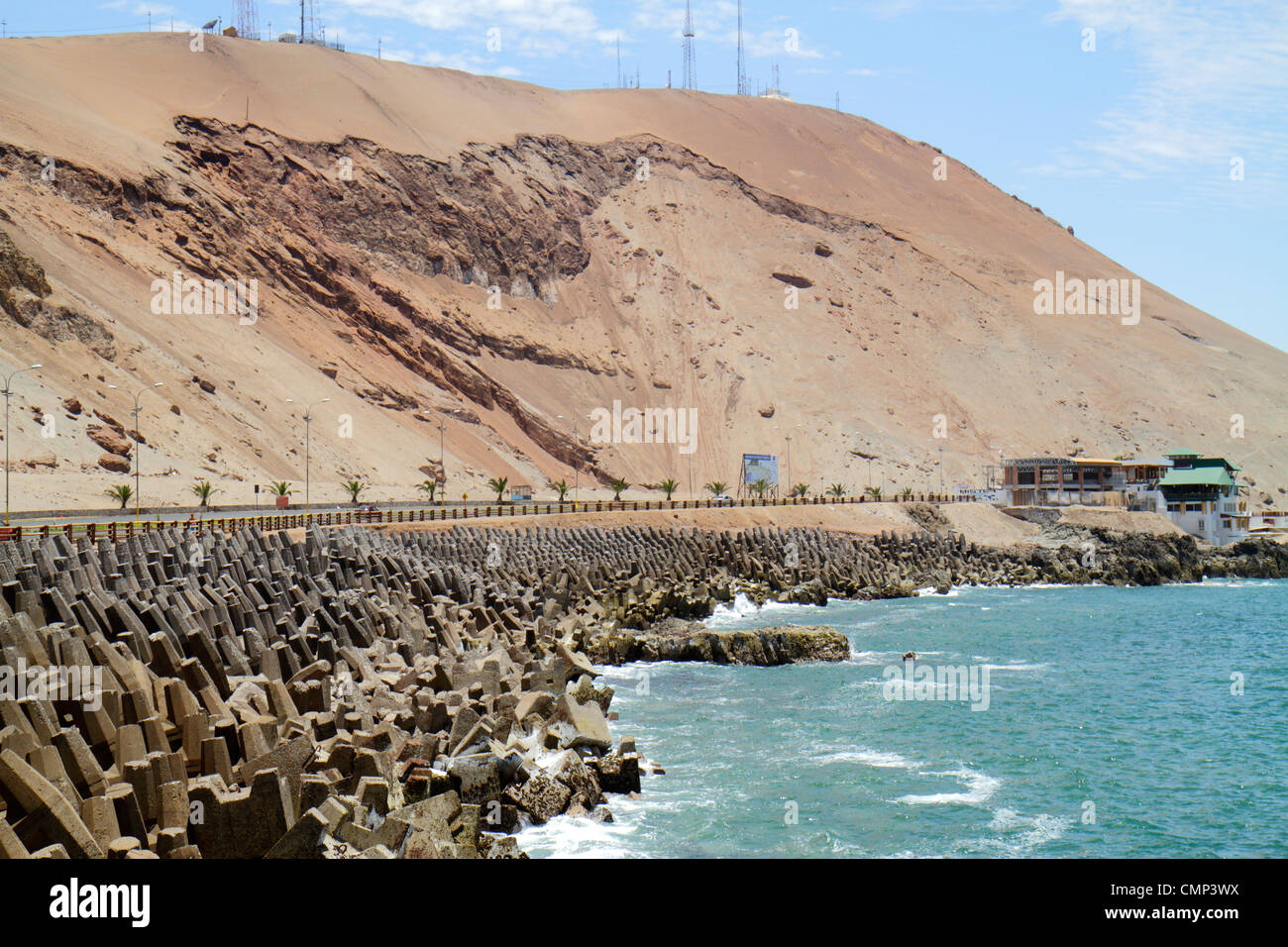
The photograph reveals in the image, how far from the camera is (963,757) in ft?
69.3

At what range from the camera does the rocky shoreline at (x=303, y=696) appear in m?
10.0

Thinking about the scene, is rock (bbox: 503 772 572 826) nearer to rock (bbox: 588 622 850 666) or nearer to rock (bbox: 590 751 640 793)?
rock (bbox: 590 751 640 793)

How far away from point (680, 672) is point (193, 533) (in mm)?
14471

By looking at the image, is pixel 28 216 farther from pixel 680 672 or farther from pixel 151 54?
pixel 680 672

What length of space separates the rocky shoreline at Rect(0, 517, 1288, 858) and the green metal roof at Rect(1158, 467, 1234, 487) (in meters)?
57.6

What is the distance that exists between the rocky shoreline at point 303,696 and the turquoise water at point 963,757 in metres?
1.23

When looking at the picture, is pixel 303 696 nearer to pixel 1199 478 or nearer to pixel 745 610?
pixel 745 610

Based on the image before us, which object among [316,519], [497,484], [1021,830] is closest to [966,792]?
[1021,830]

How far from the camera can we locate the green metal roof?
7844cm

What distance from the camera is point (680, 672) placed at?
2881cm

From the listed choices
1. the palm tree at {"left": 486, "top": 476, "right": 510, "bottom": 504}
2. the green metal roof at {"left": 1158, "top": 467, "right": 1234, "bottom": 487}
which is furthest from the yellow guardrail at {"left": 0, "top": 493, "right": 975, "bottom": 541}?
the green metal roof at {"left": 1158, "top": 467, "right": 1234, "bottom": 487}

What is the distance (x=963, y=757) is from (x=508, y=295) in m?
89.1

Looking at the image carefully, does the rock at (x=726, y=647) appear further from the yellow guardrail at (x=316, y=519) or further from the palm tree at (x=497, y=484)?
the palm tree at (x=497, y=484)

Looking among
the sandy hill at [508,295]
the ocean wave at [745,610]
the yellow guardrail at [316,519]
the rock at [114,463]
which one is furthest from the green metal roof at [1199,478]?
the rock at [114,463]
